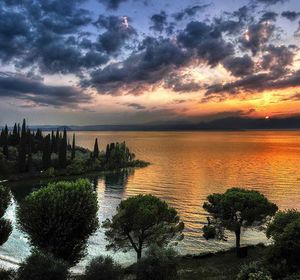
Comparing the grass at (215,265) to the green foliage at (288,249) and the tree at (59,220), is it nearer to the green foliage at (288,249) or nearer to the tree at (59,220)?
the green foliage at (288,249)

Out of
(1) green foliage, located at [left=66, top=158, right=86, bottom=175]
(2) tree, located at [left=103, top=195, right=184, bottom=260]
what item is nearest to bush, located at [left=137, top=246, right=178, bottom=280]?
(2) tree, located at [left=103, top=195, right=184, bottom=260]

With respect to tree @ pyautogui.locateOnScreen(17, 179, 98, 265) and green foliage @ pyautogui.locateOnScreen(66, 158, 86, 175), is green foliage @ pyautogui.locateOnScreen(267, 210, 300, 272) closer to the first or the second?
tree @ pyautogui.locateOnScreen(17, 179, 98, 265)

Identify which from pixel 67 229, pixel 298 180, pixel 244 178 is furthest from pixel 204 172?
pixel 67 229

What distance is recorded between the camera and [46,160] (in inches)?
5344

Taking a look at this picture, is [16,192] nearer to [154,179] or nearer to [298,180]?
[154,179]

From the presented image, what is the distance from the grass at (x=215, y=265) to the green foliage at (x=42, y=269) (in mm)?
14831

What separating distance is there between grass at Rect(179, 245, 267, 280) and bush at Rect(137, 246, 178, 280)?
7.17m

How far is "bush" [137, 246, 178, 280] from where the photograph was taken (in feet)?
110

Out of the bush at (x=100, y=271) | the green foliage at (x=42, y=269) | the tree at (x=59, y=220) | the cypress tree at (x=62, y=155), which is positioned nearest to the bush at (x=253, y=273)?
the bush at (x=100, y=271)

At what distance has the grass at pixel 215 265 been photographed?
4134 cm

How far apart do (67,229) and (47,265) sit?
10.8 metres

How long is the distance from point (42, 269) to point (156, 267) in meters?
10.4

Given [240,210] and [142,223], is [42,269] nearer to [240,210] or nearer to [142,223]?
[142,223]

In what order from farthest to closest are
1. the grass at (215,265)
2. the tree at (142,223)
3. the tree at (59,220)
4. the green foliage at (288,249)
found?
the tree at (142,223)
the tree at (59,220)
the grass at (215,265)
the green foliage at (288,249)
